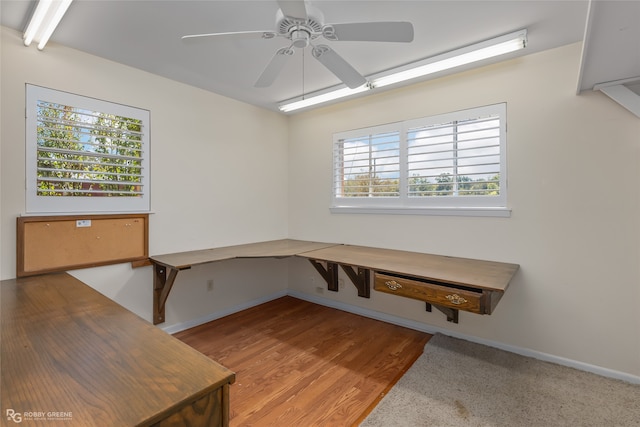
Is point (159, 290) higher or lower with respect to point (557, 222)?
lower

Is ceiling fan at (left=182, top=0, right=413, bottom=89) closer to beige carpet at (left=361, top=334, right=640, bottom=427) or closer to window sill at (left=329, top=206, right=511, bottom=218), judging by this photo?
window sill at (left=329, top=206, right=511, bottom=218)

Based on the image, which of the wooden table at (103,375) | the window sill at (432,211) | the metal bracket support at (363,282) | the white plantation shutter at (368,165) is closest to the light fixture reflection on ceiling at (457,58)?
the white plantation shutter at (368,165)

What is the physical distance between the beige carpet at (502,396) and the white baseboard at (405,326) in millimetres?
53

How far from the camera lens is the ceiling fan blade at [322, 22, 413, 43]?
1.40 m

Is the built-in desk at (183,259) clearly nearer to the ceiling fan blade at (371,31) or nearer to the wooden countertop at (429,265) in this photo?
the wooden countertop at (429,265)

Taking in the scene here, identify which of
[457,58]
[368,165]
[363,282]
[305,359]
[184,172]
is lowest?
[305,359]

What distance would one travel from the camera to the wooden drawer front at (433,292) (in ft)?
6.19

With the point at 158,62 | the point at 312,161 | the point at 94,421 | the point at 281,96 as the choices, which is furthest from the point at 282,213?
the point at 94,421

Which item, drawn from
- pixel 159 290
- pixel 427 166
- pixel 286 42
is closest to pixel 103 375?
pixel 159 290

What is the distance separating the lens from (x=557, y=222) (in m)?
2.28

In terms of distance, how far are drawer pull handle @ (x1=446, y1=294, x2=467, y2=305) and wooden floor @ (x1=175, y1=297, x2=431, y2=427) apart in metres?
0.74

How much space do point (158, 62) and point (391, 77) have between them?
199 centimetres

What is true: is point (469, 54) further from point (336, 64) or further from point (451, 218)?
point (451, 218)

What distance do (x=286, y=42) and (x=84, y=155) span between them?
6.02 feet
